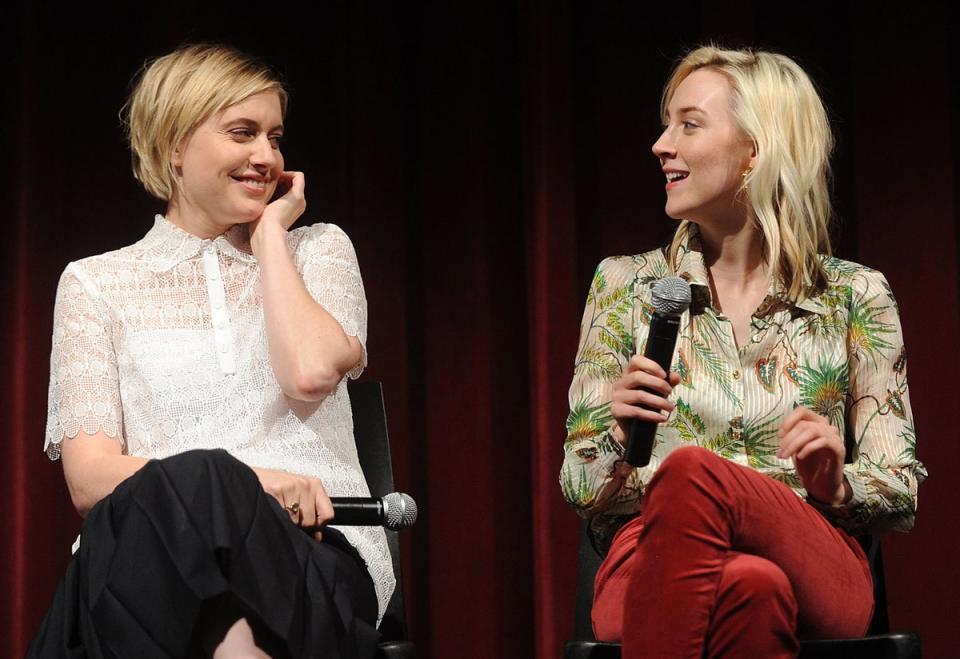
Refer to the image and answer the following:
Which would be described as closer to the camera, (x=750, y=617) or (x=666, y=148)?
(x=750, y=617)

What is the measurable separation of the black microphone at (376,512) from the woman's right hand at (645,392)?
0.29 meters

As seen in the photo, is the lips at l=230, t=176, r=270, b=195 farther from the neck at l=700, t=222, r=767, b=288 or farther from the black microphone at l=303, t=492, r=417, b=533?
the neck at l=700, t=222, r=767, b=288

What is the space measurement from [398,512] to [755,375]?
0.60 metres

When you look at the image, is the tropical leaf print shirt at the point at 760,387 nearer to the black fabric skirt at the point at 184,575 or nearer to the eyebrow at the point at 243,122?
the black fabric skirt at the point at 184,575

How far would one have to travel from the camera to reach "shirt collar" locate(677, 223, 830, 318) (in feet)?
6.44

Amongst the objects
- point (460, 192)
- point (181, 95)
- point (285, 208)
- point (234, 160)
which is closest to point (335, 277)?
point (285, 208)

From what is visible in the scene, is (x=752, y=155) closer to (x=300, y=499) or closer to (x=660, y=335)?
(x=660, y=335)

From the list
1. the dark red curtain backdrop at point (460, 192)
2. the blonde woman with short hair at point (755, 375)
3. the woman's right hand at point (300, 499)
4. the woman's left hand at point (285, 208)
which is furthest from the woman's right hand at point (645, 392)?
the dark red curtain backdrop at point (460, 192)

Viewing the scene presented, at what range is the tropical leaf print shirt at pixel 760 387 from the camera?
1898 mm

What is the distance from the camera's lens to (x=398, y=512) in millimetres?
1675

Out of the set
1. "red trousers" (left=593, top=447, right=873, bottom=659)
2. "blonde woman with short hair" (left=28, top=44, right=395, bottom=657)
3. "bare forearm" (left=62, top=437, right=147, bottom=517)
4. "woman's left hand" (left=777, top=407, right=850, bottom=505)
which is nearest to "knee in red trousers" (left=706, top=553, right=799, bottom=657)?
"red trousers" (left=593, top=447, right=873, bottom=659)

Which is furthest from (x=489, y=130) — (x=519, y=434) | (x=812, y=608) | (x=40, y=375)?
(x=812, y=608)

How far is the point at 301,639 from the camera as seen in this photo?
5.20ft

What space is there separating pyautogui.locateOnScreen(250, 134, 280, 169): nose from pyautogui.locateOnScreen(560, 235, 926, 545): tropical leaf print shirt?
0.58m
